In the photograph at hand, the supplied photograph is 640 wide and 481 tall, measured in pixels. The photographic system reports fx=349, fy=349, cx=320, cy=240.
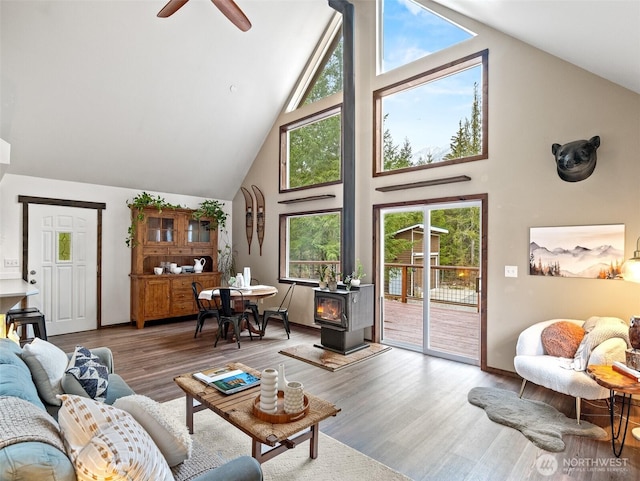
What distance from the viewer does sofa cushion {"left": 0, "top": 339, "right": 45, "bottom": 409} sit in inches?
60.6

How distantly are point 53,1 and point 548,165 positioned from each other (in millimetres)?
5852

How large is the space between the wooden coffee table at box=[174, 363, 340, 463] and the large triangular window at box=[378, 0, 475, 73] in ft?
15.7

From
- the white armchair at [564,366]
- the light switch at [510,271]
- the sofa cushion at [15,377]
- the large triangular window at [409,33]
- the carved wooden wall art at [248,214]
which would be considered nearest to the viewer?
the sofa cushion at [15,377]

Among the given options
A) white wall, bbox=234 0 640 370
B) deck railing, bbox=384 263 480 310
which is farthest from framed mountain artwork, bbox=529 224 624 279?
deck railing, bbox=384 263 480 310

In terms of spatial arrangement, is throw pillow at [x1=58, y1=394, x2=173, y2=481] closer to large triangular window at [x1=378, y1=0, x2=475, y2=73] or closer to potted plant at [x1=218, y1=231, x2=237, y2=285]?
large triangular window at [x1=378, y1=0, x2=475, y2=73]

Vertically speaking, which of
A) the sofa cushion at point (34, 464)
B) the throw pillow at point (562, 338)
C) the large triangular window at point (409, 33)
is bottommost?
the throw pillow at point (562, 338)

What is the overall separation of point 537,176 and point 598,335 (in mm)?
1749

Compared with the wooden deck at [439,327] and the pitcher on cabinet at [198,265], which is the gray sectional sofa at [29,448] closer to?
the wooden deck at [439,327]

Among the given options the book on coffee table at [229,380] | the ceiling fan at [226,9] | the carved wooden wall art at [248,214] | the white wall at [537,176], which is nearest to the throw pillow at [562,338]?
the white wall at [537,176]

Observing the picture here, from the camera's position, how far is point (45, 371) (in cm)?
205

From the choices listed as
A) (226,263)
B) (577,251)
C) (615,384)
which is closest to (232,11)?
(577,251)

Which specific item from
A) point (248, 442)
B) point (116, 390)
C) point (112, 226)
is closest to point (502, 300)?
point (248, 442)

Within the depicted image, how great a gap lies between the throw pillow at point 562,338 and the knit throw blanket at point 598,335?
0.24 feet

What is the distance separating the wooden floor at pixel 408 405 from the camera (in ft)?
7.93
